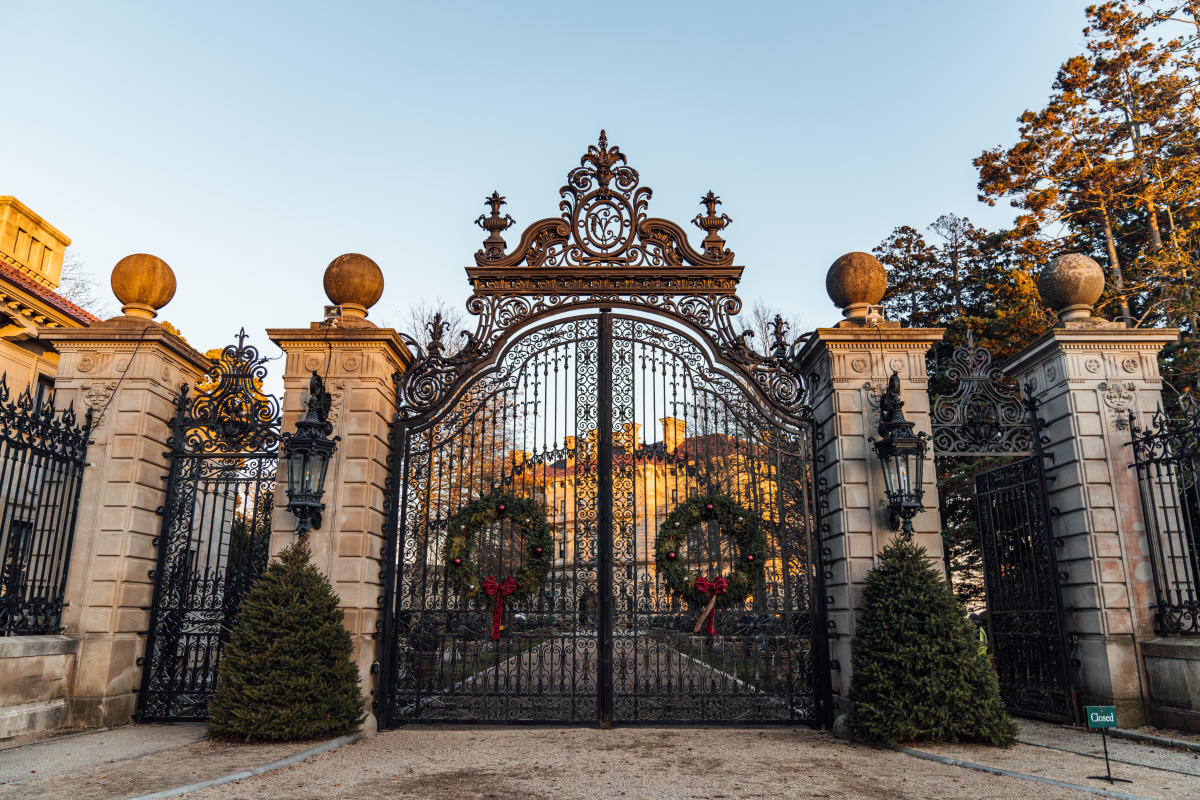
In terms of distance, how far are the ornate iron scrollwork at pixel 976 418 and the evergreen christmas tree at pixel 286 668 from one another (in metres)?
7.19

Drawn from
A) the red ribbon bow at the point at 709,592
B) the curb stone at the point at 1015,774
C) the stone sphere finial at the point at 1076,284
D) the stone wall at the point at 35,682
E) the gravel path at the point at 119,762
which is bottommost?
the curb stone at the point at 1015,774

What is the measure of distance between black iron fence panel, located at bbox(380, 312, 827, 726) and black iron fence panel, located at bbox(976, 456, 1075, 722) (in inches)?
104

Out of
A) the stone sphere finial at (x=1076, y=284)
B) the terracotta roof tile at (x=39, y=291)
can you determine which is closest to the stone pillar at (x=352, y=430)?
the stone sphere finial at (x=1076, y=284)

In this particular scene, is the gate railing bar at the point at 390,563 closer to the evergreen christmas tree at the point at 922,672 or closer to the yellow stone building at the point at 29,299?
the evergreen christmas tree at the point at 922,672

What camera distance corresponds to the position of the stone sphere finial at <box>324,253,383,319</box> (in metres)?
9.45

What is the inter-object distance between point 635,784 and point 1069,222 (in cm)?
1759

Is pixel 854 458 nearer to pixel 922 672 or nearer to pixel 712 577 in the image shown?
pixel 712 577

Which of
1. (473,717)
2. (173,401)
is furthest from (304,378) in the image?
(473,717)

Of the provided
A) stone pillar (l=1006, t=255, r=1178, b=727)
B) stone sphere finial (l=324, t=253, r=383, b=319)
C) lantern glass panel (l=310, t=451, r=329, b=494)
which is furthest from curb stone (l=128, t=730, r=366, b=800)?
stone pillar (l=1006, t=255, r=1178, b=727)

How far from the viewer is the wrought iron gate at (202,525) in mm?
8656

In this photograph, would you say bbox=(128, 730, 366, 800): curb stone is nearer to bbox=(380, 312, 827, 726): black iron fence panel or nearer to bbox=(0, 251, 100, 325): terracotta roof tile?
bbox=(380, 312, 827, 726): black iron fence panel

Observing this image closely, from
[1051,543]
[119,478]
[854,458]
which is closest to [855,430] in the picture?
[854,458]

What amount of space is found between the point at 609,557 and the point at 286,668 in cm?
358

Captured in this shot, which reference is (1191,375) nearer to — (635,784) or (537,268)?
(537,268)
